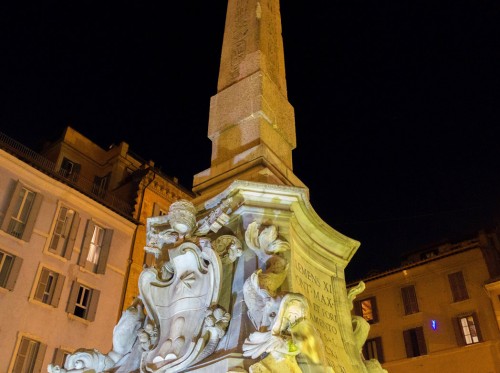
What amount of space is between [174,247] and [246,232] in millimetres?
709

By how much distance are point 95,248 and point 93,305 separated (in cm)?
223

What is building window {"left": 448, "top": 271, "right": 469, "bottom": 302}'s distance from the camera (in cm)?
2398

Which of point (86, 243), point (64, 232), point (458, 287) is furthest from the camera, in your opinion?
point (458, 287)

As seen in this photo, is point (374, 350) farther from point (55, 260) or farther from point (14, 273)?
point (14, 273)

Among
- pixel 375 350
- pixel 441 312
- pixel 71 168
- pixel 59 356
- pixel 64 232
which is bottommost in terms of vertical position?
pixel 59 356

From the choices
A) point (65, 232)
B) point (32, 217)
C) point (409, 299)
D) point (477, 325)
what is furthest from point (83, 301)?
point (477, 325)

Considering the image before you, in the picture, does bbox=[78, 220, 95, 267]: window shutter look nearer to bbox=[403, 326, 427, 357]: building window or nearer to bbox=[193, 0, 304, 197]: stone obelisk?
bbox=[193, 0, 304, 197]: stone obelisk

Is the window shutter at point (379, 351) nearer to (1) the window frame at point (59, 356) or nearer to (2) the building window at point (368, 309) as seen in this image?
(2) the building window at point (368, 309)

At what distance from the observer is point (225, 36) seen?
28.2 ft

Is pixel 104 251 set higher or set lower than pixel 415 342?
higher

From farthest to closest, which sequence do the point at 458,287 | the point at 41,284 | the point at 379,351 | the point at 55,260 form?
the point at 379,351, the point at 458,287, the point at 55,260, the point at 41,284

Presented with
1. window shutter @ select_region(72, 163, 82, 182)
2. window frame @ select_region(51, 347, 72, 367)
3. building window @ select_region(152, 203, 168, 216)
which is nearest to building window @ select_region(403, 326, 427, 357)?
building window @ select_region(152, 203, 168, 216)

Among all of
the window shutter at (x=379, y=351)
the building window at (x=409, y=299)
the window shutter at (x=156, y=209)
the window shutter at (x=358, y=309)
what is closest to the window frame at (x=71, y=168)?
the window shutter at (x=156, y=209)

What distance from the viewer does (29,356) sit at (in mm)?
15820
